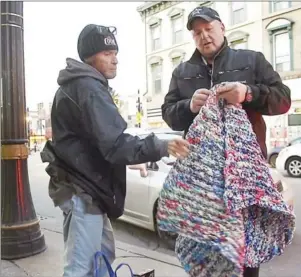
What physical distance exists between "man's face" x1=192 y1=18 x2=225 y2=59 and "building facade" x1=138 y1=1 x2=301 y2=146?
16.5 meters

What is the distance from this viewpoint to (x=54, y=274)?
3496mm

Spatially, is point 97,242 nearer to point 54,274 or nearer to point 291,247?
point 54,274

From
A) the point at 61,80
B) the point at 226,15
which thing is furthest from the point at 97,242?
the point at 226,15

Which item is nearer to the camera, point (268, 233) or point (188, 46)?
point (268, 233)

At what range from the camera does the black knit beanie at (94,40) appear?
1979 mm

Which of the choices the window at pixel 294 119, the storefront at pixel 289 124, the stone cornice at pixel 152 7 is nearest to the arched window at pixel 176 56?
the stone cornice at pixel 152 7

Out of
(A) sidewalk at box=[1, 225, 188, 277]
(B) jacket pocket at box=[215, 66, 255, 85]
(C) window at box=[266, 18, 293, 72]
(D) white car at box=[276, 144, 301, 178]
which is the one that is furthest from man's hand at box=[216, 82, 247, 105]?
(C) window at box=[266, 18, 293, 72]

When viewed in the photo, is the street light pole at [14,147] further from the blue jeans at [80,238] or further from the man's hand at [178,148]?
the man's hand at [178,148]

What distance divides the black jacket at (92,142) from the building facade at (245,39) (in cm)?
1656

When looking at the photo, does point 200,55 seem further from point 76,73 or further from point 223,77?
point 76,73

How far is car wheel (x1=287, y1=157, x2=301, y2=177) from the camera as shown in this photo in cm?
1118

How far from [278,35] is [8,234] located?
16.9 metres

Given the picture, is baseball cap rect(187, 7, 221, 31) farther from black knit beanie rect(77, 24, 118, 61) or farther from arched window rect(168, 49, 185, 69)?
arched window rect(168, 49, 185, 69)

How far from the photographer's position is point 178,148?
1.62m
